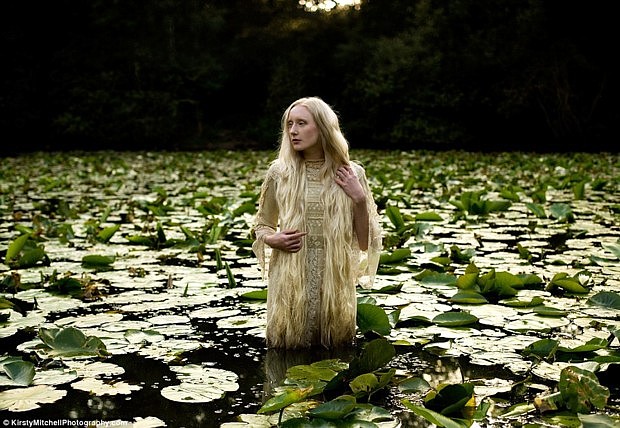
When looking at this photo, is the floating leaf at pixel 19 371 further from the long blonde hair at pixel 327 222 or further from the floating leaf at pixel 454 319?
the floating leaf at pixel 454 319

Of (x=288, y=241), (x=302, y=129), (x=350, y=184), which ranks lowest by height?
(x=288, y=241)

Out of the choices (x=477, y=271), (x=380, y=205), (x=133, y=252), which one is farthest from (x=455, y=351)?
(x=380, y=205)

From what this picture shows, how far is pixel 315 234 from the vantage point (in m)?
2.23

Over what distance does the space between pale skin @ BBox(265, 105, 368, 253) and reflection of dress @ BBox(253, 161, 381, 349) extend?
0.04 metres

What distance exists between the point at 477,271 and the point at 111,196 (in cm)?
500

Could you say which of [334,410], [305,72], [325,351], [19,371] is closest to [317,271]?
[325,351]

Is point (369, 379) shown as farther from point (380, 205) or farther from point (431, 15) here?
point (431, 15)

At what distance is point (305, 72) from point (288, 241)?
17233mm

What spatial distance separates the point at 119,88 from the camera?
1812 cm

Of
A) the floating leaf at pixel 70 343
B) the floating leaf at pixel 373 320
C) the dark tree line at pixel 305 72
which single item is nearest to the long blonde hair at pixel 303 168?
the floating leaf at pixel 373 320

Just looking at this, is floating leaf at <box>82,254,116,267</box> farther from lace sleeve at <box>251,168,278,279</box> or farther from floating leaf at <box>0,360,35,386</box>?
floating leaf at <box>0,360,35,386</box>

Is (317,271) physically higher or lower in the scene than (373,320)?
higher

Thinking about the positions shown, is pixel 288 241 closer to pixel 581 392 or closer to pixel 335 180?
pixel 335 180

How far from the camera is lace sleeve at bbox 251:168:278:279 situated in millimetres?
2289
